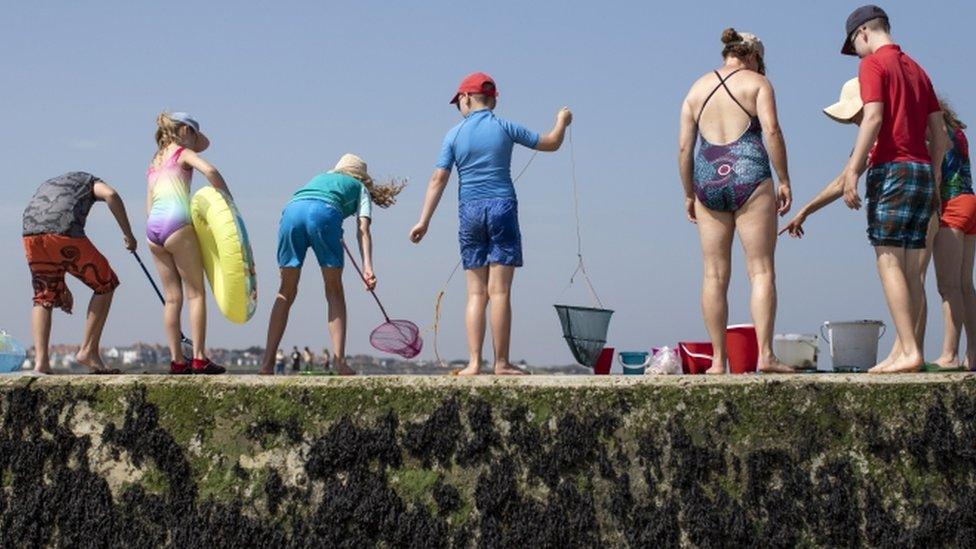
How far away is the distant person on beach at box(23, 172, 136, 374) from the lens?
9.76 meters

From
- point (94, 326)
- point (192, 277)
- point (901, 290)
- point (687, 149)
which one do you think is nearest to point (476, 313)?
point (687, 149)

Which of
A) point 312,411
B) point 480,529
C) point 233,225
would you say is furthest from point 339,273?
point 480,529

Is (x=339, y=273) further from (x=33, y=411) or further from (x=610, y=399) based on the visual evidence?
(x=610, y=399)

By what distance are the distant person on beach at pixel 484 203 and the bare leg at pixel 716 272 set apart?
1.40 meters

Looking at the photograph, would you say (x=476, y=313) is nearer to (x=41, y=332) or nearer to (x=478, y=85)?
(x=478, y=85)

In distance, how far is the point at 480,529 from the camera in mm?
6719

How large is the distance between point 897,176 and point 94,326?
21.1ft

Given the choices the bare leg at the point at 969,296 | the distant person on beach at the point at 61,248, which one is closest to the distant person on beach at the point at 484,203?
the distant person on beach at the point at 61,248

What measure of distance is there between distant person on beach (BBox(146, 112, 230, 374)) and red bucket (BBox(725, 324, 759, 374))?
3.92 m

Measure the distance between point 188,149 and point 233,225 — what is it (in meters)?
0.84

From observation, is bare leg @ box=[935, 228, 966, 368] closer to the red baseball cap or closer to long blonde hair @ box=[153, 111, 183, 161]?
the red baseball cap

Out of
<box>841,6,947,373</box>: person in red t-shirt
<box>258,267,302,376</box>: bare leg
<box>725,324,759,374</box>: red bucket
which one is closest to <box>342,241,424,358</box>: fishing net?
<box>258,267,302,376</box>: bare leg

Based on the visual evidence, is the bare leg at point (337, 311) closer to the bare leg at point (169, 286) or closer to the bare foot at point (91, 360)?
the bare leg at point (169, 286)

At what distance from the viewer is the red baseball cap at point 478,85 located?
359 inches
